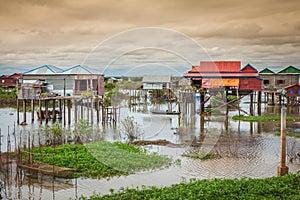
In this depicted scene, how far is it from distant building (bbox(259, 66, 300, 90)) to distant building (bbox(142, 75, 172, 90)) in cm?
921

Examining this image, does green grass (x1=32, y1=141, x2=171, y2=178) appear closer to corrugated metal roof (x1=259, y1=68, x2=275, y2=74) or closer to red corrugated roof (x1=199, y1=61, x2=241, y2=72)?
red corrugated roof (x1=199, y1=61, x2=241, y2=72)

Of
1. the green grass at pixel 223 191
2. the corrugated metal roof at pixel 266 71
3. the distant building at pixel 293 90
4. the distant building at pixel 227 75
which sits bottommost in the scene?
the green grass at pixel 223 191

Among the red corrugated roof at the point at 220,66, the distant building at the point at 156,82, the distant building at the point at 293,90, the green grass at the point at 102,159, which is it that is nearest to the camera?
the green grass at the point at 102,159

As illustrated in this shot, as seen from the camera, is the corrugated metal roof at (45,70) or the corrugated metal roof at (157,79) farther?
the corrugated metal roof at (157,79)

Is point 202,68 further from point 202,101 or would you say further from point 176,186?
point 176,186

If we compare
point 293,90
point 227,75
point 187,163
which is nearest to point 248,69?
point 227,75

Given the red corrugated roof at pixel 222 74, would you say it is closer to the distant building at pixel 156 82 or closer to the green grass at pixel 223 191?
the distant building at pixel 156 82

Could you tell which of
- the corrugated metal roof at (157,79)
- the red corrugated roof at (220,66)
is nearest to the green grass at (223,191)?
the red corrugated roof at (220,66)

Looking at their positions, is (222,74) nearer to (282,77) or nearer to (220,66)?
(220,66)

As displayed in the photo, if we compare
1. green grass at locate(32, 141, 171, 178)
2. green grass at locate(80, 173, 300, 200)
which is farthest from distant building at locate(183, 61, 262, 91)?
green grass at locate(80, 173, 300, 200)

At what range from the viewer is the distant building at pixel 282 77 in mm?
35406

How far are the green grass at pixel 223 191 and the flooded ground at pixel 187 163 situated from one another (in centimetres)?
87

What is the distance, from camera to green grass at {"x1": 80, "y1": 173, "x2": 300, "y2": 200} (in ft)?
22.9

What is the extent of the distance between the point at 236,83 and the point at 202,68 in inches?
84.4
